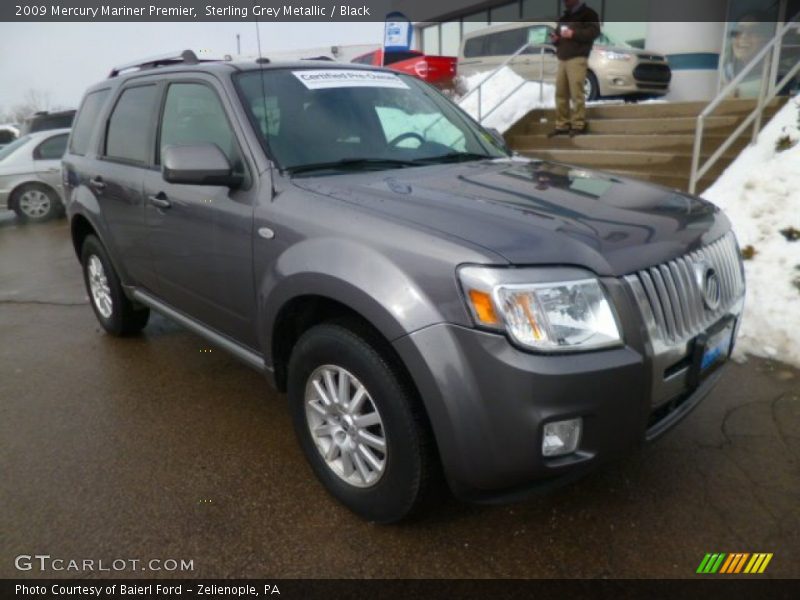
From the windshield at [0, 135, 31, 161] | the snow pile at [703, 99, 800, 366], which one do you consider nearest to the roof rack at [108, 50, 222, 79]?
the snow pile at [703, 99, 800, 366]

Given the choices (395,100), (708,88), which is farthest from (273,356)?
(708,88)

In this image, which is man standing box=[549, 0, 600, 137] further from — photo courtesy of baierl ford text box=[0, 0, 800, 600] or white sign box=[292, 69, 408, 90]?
white sign box=[292, 69, 408, 90]

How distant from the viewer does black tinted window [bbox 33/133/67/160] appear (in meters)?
10.7

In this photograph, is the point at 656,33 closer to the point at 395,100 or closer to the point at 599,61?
the point at 599,61

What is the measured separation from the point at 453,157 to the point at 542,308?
1517mm

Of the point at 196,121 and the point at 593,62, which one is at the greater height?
the point at 593,62

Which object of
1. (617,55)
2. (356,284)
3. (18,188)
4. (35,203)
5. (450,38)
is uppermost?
(450,38)

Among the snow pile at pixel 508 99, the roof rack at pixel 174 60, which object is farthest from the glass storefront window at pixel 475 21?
the roof rack at pixel 174 60

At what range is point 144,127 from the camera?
365cm

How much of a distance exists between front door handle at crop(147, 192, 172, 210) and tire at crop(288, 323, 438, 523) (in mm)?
1286

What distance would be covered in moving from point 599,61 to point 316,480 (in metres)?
10.4

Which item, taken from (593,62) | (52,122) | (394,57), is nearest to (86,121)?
(593,62)

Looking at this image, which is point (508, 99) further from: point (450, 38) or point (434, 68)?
point (450, 38)

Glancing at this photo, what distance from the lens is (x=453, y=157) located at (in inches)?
124
